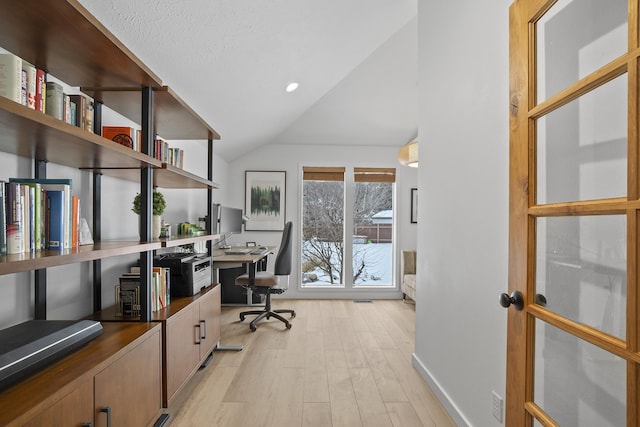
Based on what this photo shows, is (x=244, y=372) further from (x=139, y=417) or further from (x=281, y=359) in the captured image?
(x=139, y=417)

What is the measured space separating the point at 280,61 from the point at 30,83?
1.95 meters

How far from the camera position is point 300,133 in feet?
17.0

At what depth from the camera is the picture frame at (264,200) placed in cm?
528

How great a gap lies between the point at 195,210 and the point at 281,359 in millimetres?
1822

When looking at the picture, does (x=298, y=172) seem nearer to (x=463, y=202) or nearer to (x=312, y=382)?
(x=312, y=382)

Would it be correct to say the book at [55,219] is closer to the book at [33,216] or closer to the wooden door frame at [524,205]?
the book at [33,216]

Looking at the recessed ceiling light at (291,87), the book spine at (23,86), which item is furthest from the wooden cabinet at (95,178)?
the recessed ceiling light at (291,87)

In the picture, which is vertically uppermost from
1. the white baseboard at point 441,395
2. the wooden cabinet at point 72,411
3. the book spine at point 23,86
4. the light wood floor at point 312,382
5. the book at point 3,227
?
the book spine at point 23,86

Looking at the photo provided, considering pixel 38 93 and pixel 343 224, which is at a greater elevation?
pixel 38 93

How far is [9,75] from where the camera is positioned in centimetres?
109

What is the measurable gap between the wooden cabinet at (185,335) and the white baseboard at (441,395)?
1.60 metres

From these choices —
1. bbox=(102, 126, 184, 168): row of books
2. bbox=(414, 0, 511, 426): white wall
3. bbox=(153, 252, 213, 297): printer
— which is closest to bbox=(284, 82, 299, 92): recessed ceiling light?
bbox=(414, 0, 511, 426): white wall

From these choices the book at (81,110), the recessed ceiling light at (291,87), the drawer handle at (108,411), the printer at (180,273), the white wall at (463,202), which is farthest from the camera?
the recessed ceiling light at (291,87)

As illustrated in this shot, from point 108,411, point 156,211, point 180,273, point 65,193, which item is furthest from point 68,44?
point 180,273
